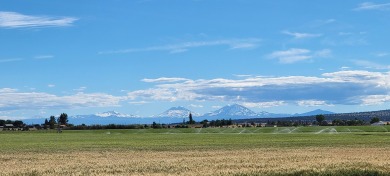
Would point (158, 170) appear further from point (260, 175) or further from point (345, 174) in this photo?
point (345, 174)

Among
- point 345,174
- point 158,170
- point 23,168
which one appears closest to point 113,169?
point 158,170

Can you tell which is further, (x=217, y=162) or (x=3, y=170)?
(x=217, y=162)

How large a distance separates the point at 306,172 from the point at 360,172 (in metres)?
2.65

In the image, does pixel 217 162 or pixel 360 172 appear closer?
pixel 360 172

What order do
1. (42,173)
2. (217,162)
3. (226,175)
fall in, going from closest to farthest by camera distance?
(226,175), (42,173), (217,162)

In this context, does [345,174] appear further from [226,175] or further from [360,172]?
[226,175]

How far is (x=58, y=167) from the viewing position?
113ft

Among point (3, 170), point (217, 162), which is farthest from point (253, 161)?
point (3, 170)

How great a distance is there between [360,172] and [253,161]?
9256mm

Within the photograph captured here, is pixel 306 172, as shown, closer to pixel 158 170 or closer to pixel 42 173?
pixel 158 170

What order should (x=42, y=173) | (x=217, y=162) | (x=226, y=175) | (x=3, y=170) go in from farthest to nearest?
(x=217, y=162), (x=3, y=170), (x=42, y=173), (x=226, y=175)

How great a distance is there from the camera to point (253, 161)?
37812 mm

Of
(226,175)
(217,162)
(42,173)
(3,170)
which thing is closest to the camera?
(226,175)

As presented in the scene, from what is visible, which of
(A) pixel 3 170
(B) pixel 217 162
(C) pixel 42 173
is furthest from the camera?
(B) pixel 217 162
